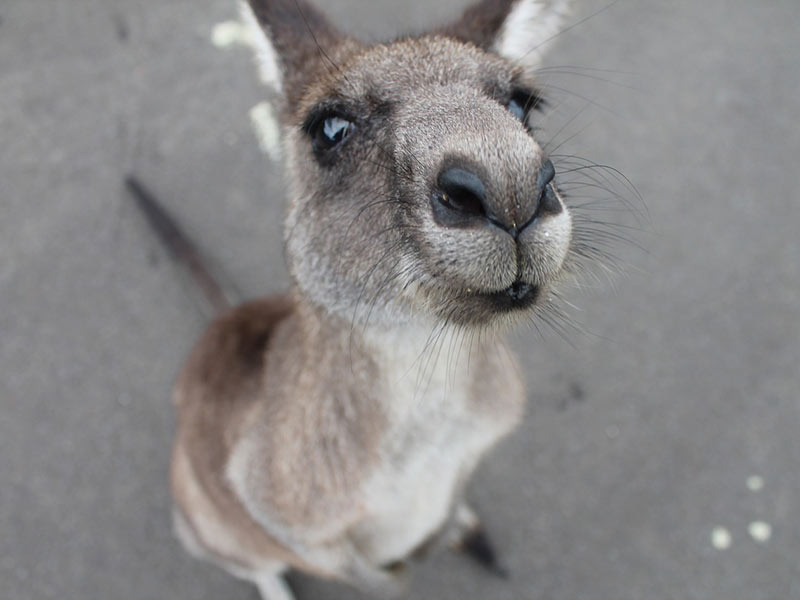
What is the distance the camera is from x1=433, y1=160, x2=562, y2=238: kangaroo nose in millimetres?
910

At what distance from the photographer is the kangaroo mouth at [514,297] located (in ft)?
3.30

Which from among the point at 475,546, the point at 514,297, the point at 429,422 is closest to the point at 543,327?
the point at 475,546

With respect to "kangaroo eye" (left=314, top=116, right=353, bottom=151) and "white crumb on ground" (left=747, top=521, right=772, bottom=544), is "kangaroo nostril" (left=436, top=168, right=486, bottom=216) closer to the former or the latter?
"kangaroo eye" (left=314, top=116, right=353, bottom=151)

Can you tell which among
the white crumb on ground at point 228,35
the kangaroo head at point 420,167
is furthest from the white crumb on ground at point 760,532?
the white crumb on ground at point 228,35

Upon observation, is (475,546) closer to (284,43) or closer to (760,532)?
(760,532)

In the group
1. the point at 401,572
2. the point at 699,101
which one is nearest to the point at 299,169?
the point at 401,572

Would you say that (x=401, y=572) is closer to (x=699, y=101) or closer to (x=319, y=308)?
(x=319, y=308)

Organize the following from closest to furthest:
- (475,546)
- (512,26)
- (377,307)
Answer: (377,307) → (512,26) → (475,546)

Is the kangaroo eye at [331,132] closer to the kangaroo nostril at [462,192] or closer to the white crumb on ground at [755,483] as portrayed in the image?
the kangaroo nostril at [462,192]

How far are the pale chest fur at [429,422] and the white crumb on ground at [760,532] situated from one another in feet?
4.33

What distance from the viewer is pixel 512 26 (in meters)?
1.48

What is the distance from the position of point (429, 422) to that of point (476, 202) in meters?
0.72

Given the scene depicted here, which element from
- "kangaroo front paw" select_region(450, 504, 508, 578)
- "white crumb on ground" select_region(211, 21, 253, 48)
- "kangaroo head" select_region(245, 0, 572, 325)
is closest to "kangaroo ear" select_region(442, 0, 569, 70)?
"kangaroo head" select_region(245, 0, 572, 325)

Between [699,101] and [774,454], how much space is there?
165 centimetres
